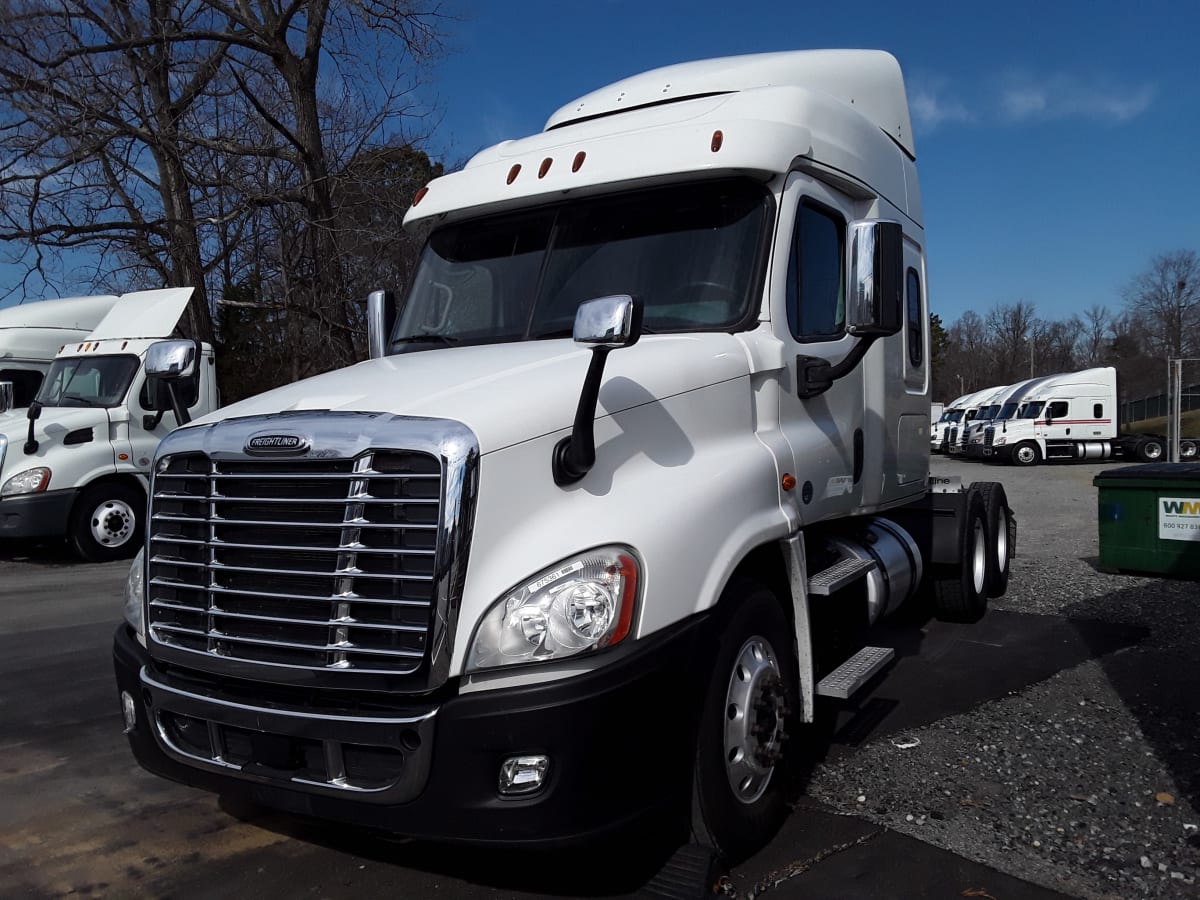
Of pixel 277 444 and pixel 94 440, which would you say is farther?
pixel 94 440

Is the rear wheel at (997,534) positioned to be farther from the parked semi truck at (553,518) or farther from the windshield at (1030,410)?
the windshield at (1030,410)

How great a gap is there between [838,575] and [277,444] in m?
A: 2.62

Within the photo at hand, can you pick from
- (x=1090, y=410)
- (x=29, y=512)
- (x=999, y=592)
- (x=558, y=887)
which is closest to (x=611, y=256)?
(x=558, y=887)

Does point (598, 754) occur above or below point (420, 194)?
below

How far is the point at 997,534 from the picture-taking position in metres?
8.36

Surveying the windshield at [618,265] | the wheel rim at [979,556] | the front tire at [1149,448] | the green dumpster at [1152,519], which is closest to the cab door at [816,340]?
the windshield at [618,265]

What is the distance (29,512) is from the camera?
11.0 metres

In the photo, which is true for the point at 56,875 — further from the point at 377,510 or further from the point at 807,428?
the point at 807,428

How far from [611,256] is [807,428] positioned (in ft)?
3.77

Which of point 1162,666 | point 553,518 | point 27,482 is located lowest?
point 1162,666

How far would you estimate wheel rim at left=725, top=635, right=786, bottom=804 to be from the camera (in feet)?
11.4

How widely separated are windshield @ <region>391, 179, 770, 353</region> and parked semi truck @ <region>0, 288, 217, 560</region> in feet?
23.1

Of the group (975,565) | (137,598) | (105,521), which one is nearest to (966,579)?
(975,565)

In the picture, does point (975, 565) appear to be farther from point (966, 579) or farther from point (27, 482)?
point (27, 482)
